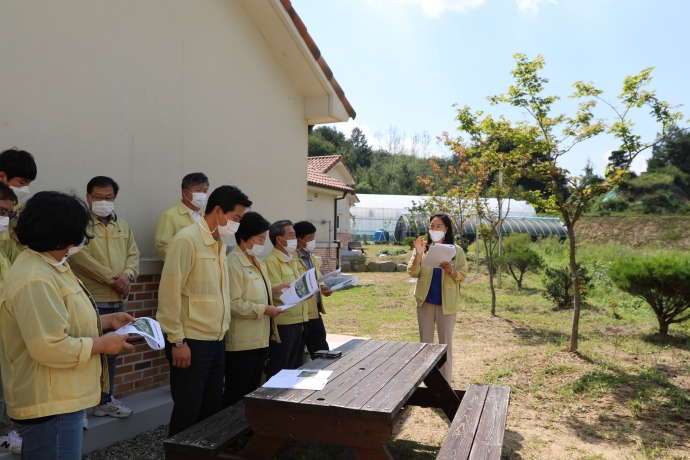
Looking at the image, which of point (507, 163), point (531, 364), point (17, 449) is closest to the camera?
point (17, 449)

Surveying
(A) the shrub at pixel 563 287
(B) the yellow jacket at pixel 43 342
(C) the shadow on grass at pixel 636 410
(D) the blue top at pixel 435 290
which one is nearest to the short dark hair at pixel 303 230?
(D) the blue top at pixel 435 290

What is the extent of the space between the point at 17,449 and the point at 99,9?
331cm

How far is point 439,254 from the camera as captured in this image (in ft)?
17.0

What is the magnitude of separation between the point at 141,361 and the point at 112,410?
0.64 meters

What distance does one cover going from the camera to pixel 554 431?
4805 millimetres

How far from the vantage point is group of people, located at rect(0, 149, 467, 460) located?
2.23 m

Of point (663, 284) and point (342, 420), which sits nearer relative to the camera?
point (342, 420)


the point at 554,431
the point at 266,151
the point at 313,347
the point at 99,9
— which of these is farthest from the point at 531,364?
the point at 99,9

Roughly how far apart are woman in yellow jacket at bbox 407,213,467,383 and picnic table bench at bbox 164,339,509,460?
1.58m

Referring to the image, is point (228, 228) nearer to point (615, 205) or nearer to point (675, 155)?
point (615, 205)

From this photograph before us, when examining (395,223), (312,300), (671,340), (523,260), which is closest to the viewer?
(312,300)

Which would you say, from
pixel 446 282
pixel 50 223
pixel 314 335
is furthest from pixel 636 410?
pixel 50 223

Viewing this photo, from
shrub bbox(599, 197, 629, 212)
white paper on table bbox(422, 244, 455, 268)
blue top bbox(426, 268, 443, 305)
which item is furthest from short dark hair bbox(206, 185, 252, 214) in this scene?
shrub bbox(599, 197, 629, 212)

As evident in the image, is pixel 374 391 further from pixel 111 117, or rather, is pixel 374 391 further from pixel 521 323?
pixel 521 323
